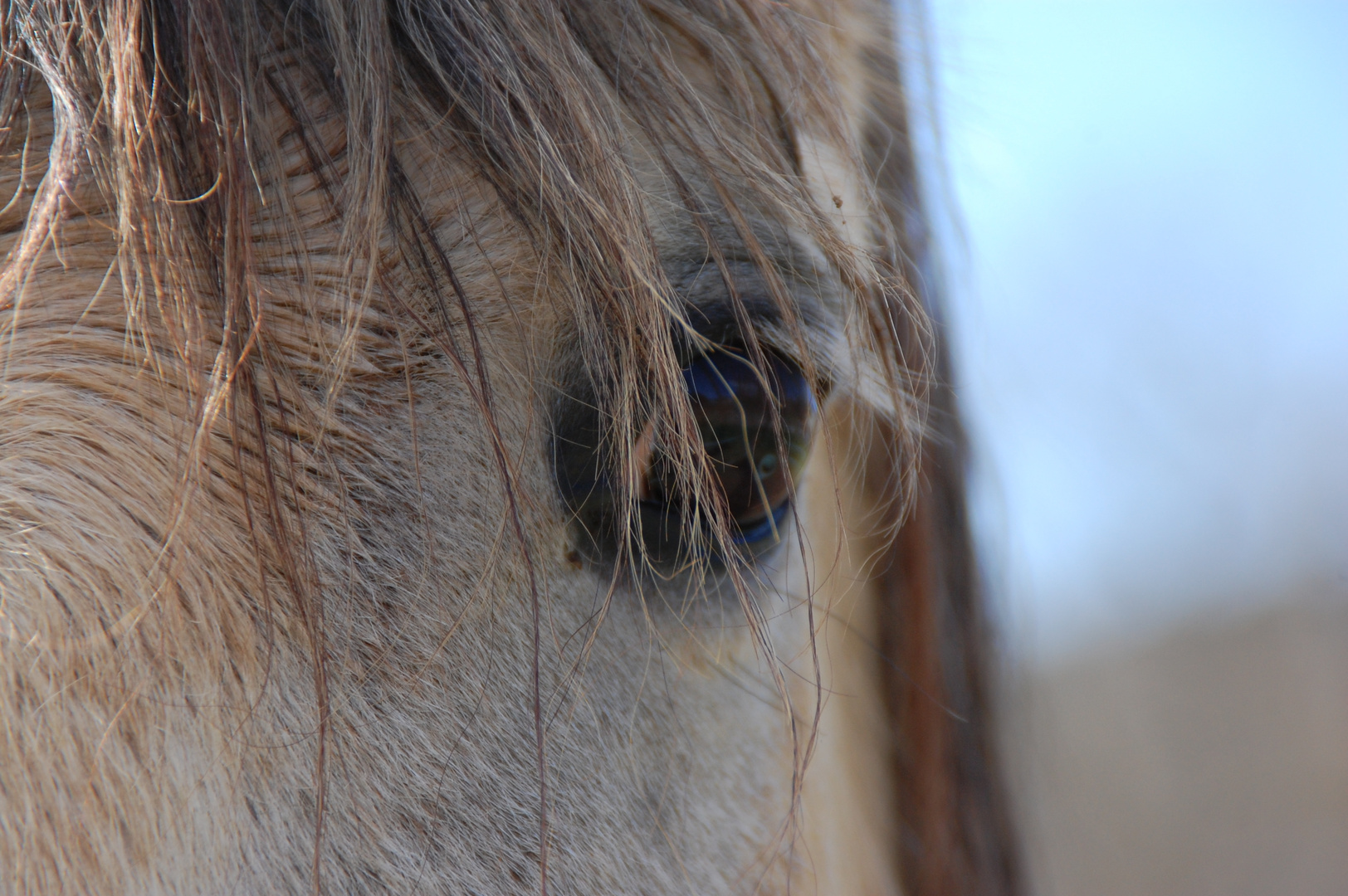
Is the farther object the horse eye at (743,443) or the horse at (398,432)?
the horse eye at (743,443)

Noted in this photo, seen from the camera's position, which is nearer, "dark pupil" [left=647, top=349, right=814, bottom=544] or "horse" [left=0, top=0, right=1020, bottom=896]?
"horse" [left=0, top=0, right=1020, bottom=896]

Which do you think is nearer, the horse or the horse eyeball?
the horse

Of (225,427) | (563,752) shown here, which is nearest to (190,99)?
(225,427)

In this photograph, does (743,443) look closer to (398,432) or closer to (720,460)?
(720,460)

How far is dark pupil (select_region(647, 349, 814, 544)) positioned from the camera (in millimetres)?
539

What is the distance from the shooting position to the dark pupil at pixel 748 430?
1.77 ft

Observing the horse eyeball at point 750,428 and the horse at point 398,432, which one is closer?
the horse at point 398,432

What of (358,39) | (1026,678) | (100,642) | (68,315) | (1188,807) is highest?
(358,39)

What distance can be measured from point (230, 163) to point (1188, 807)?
163 inches

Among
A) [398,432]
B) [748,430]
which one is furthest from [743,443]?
[398,432]

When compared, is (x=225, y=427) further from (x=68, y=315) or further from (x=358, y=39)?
(x=358, y=39)

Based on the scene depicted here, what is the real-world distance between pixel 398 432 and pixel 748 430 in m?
0.22

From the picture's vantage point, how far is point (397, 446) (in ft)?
1.51

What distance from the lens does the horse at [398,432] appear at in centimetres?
41
